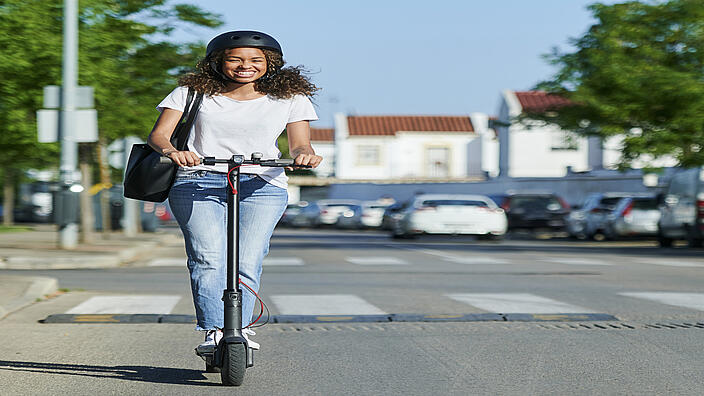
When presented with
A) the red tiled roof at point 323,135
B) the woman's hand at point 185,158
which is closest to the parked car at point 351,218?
the red tiled roof at point 323,135

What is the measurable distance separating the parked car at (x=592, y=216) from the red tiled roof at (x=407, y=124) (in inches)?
1607

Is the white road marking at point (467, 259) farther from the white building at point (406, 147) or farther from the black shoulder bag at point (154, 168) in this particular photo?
the white building at point (406, 147)

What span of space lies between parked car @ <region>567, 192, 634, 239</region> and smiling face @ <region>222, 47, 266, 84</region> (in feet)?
81.1

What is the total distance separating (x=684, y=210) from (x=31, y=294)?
16716mm

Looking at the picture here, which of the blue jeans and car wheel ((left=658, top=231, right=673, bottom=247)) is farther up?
the blue jeans

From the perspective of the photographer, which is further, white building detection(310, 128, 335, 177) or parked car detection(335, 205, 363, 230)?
white building detection(310, 128, 335, 177)

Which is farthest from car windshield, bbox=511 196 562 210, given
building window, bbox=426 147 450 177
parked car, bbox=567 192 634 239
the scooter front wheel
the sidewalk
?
building window, bbox=426 147 450 177

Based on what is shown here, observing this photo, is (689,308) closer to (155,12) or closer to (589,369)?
(589,369)

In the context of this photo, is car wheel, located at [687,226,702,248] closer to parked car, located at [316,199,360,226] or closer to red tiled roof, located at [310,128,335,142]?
parked car, located at [316,199,360,226]

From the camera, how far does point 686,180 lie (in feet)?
75.6

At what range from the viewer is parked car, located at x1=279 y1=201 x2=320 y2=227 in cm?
4822

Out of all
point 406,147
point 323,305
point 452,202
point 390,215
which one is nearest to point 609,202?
A: point 452,202

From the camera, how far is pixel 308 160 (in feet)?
16.0

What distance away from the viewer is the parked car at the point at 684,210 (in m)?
21.8
